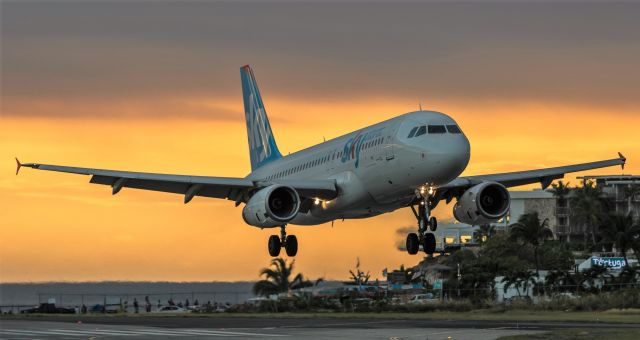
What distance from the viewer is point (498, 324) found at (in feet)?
193

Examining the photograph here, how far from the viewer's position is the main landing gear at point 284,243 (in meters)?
61.3

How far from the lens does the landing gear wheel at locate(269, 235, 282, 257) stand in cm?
6138

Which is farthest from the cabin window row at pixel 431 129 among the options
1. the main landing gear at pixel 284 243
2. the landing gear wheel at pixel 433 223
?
the main landing gear at pixel 284 243

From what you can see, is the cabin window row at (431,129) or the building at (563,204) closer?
the cabin window row at (431,129)

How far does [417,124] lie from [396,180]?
2.62m

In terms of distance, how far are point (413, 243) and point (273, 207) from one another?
6894 millimetres

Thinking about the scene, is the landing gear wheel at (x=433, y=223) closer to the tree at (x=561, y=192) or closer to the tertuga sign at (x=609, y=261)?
the tertuga sign at (x=609, y=261)

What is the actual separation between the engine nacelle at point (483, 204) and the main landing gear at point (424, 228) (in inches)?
60.8

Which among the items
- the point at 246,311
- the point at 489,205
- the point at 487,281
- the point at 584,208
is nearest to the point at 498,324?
the point at 489,205

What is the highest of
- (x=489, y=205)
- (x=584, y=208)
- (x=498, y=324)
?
(x=584, y=208)

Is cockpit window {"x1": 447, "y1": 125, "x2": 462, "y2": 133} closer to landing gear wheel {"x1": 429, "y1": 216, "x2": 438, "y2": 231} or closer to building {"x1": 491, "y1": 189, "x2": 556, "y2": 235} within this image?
landing gear wheel {"x1": 429, "y1": 216, "x2": 438, "y2": 231}

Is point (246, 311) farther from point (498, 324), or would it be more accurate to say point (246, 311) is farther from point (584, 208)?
point (584, 208)

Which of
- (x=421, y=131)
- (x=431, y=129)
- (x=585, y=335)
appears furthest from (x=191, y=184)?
(x=585, y=335)

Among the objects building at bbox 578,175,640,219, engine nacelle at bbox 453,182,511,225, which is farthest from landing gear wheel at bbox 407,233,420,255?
building at bbox 578,175,640,219
